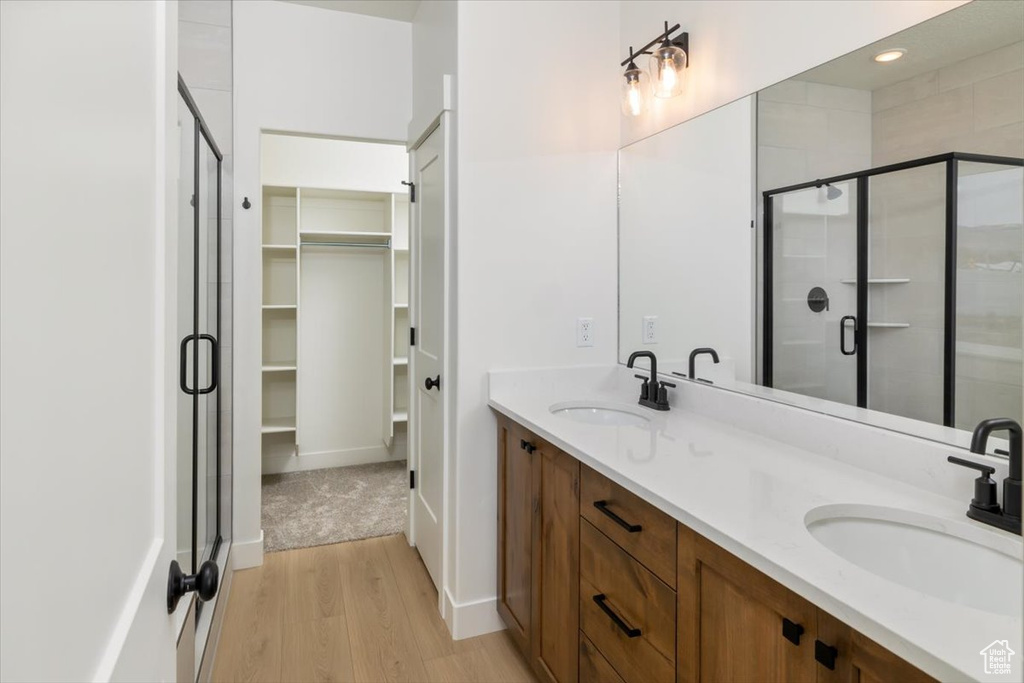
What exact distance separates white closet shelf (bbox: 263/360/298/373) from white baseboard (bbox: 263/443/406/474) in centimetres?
65

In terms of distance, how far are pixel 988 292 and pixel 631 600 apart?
100cm

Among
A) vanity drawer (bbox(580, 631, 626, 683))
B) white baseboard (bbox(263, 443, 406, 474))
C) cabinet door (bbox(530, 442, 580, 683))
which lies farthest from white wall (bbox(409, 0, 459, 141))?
white baseboard (bbox(263, 443, 406, 474))

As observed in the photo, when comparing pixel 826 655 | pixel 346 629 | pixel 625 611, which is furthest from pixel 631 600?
pixel 346 629

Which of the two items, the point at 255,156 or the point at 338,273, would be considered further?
the point at 338,273

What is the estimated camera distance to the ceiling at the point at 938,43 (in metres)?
1.18

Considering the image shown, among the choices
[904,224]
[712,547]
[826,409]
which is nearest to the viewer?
[712,547]

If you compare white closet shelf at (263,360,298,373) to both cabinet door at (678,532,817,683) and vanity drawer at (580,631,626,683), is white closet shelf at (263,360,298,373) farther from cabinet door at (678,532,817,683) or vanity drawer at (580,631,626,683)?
cabinet door at (678,532,817,683)

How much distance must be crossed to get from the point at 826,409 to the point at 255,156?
2634 mm

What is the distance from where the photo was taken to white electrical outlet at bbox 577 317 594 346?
2.46 metres

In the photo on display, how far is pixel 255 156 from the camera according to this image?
9.12 feet

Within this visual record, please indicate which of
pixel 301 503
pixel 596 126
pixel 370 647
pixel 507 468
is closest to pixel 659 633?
pixel 507 468

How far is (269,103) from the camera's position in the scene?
280 centimetres

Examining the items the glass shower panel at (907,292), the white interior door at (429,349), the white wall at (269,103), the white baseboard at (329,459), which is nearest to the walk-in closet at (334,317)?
the white baseboard at (329,459)

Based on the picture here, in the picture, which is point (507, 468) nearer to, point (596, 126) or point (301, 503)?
point (596, 126)
